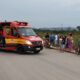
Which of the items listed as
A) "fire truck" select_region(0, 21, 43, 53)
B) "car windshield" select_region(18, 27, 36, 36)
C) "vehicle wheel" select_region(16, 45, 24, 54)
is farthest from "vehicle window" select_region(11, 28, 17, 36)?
"vehicle wheel" select_region(16, 45, 24, 54)

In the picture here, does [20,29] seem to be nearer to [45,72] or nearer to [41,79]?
[45,72]

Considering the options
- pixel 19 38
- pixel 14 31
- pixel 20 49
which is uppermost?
pixel 14 31

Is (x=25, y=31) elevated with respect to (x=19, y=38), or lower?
elevated

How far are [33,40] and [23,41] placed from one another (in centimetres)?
73

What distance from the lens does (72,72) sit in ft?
44.1

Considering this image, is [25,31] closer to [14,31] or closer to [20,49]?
[14,31]

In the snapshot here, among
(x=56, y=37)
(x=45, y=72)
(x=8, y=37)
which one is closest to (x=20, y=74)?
(x=45, y=72)

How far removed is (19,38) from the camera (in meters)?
23.2

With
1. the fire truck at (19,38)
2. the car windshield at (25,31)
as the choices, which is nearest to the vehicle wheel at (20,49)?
the fire truck at (19,38)

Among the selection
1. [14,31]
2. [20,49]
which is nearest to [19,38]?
→ [20,49]

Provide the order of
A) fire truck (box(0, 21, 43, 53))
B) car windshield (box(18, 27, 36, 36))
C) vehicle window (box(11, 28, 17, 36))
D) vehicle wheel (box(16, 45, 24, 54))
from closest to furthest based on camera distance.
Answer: fire truck (box(0, 21, 43, 53)) < vehicle wheel (box(16, 45, 24, 54)) < car windshield (box(18, 27, 36, 36)) < vehicle window (box(11, 28, 17, 36))

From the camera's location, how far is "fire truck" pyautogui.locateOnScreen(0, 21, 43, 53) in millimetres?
22797

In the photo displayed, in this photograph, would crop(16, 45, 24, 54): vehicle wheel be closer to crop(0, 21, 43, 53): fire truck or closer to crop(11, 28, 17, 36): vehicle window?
crop(0, 21, 43, 53): fire truck

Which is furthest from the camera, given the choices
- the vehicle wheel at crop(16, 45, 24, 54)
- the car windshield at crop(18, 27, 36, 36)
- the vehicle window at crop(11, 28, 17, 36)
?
the vehicle window at crop(11, 28, 17, 36)
